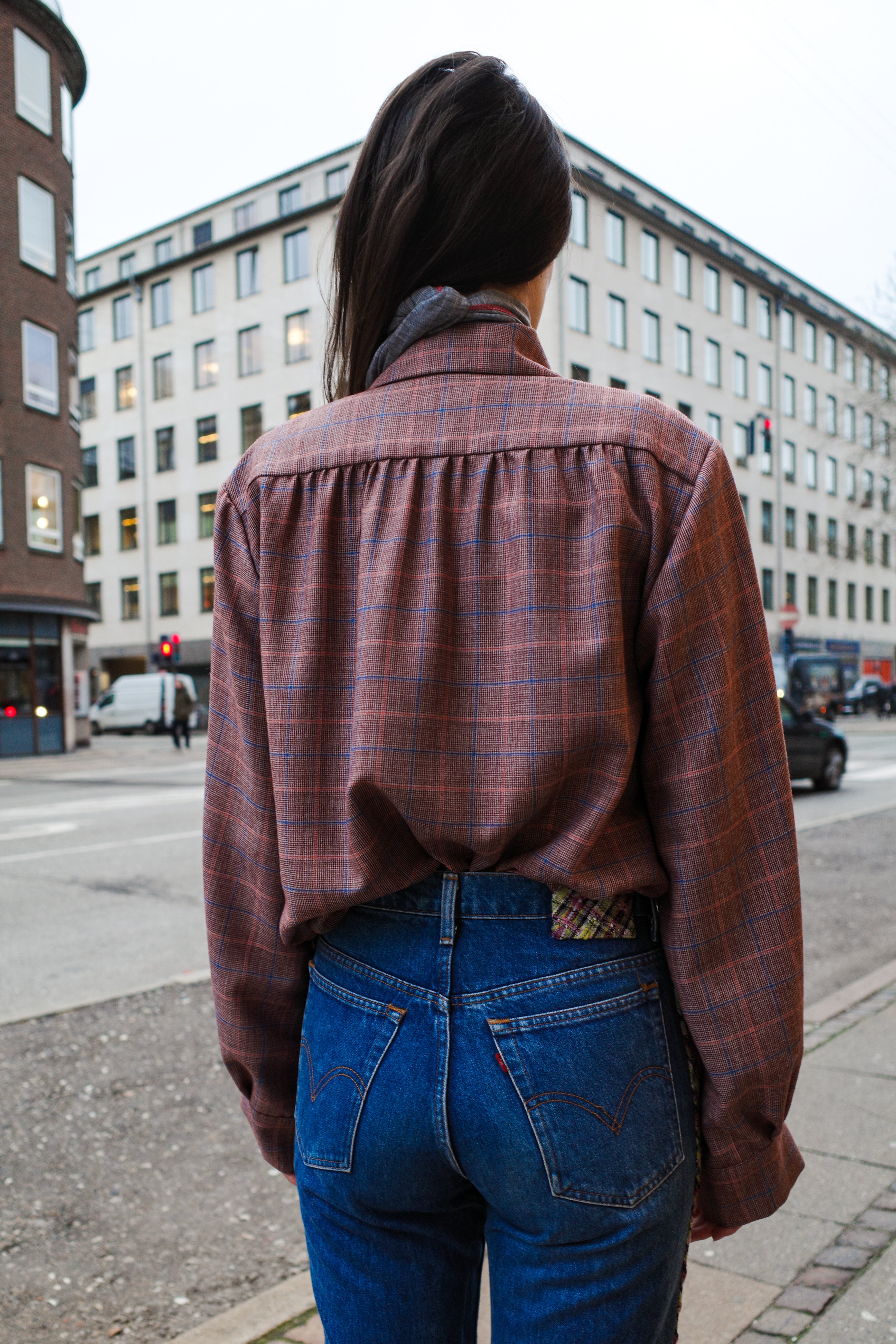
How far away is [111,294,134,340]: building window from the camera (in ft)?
147

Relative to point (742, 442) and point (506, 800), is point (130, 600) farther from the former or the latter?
point (506, 800)

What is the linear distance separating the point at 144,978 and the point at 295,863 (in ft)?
15.4

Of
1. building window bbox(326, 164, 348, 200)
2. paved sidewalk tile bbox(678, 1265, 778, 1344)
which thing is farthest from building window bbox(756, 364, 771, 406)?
paved sidewalk tile bbox(678, 1265, 778, 1344)

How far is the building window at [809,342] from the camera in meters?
51.0

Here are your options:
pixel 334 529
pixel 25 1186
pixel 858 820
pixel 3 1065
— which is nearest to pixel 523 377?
pixel 334 529

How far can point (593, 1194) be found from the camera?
1066 mm

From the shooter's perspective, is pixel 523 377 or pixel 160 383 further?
pixel 160 383

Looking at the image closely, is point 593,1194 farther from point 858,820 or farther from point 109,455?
point 109,455

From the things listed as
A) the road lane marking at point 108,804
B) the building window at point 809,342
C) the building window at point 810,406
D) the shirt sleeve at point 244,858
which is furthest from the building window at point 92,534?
the shirt sleeve at point 244,858

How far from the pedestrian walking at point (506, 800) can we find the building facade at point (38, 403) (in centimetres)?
2485

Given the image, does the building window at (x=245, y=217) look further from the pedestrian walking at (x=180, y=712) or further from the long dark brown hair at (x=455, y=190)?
the long dark brown hair at (x=455, y=190)

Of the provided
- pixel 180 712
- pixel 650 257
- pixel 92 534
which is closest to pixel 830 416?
pixel 650 257

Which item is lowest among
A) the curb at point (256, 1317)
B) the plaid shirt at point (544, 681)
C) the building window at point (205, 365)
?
the curb at point (256, 1317)

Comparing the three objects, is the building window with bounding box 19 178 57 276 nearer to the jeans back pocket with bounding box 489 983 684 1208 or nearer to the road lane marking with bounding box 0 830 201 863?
the road lane marking with bounding box 0 830 201 863
